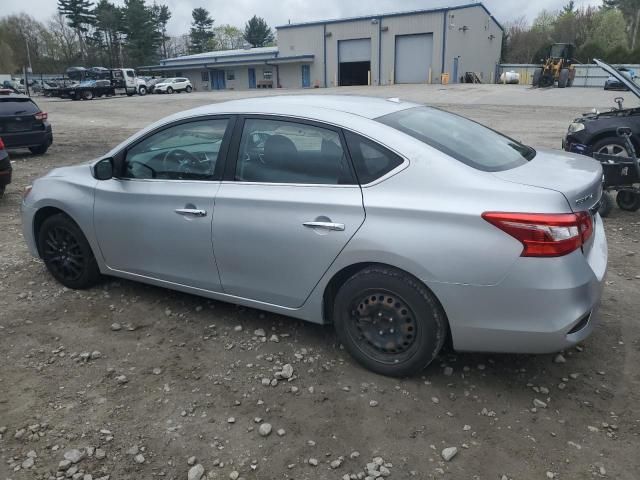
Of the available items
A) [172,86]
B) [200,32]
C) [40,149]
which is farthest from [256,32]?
[40,149]

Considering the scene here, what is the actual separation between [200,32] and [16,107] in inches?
3313

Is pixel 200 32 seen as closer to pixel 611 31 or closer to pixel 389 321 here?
pixel 611 31

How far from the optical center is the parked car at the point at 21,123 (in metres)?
11.6

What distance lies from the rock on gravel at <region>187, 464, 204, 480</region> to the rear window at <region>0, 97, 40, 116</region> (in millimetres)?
11588

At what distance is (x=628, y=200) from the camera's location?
22.4 ft

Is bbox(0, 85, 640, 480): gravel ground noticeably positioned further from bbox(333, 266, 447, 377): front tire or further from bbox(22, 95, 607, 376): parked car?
bbox(22, 95, 607, 376): parked car

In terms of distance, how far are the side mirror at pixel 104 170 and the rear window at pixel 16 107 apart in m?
9.36

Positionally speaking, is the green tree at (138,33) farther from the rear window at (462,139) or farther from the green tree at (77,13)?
the rear window at (462,139)

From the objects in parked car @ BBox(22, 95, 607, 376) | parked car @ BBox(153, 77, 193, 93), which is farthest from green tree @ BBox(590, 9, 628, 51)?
parked car @ BBox(22, 95, 607, 376)

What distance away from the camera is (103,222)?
4.10 metres

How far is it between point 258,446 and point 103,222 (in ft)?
7.55

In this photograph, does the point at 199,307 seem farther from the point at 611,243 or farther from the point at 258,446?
the point at 611,243

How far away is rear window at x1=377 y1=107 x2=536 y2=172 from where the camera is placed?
3.09 metres

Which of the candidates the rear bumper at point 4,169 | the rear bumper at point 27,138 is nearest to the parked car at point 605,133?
the rear bumper at point 4,169
